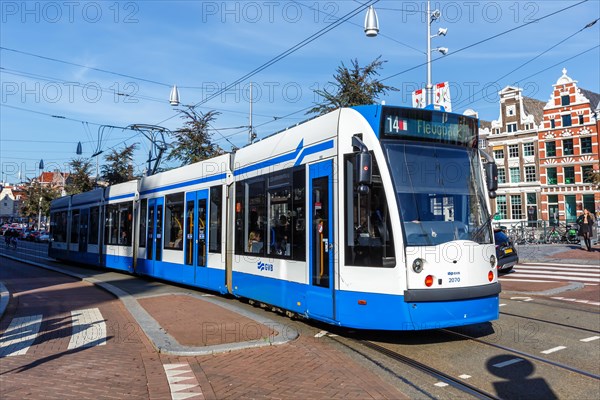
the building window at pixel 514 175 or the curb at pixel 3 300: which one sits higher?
the building window at pixel 514 175

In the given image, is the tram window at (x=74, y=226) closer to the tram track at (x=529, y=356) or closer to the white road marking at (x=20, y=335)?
the white road marking at (x=20, y=335)

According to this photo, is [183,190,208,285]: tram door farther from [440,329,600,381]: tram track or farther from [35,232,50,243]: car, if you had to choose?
[35,232,50,243]: car

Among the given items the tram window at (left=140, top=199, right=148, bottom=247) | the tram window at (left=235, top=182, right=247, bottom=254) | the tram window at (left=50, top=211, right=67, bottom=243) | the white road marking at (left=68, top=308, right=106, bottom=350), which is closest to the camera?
the white road marking at (left=68, top=308, right=106, bottom=350)

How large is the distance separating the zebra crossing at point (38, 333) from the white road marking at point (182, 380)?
1870 millimetres

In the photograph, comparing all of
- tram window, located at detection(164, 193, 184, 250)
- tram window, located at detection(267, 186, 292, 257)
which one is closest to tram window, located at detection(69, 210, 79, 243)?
tram window, located at detection(164, 193, 184, 250)

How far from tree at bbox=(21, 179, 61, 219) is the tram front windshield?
233 ft

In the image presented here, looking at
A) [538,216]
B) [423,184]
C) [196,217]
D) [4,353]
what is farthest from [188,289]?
[538,216]

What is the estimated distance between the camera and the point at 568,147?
48312mm

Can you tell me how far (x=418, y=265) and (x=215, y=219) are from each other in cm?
Result: 600

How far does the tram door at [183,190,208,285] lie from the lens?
11602mm

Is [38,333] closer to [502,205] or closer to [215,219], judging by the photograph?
[215,219]

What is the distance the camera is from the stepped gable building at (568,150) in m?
46.6

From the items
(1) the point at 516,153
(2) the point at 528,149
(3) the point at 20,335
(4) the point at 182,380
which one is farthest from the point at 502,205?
(4) the point at 182,380

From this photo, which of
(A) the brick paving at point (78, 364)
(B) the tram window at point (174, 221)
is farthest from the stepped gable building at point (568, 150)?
(A) the brick paving at point (78, 364)
